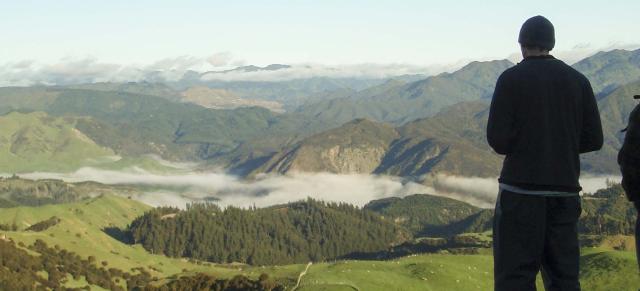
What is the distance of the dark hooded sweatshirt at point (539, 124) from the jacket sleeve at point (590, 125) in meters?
0.23

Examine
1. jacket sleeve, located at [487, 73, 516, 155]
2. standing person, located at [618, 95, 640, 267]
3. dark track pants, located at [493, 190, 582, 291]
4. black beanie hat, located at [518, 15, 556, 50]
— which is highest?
black beanie hat, located at [518, 15, 556, 50]

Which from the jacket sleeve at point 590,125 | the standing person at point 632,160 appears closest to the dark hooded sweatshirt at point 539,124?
the jacket sleeve at point 590,125

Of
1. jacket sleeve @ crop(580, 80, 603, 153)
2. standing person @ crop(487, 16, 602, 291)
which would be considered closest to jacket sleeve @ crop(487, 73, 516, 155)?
standing person @ crop(487, 16, 602, 291)

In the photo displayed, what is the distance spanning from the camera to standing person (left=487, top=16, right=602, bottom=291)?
11219 mm

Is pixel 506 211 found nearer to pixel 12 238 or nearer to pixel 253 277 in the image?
pixel 253 277

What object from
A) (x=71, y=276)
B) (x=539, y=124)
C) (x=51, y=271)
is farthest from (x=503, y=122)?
(x=71, y=276)

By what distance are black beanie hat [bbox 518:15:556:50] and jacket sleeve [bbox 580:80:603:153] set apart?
3.97 ft

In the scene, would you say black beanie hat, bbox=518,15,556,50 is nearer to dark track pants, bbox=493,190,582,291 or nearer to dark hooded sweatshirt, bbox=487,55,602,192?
dark hooded sweatshirt, bbox=487,55,602,192

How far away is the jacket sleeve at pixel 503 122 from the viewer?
11516mm

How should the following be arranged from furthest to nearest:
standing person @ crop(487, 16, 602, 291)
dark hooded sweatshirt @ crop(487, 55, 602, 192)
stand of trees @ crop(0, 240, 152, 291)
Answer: stand of trees @ crop(0, 240, 152, 291), dark hooded sweatshirt @ crop(487, 55, 602, 192), standing person @ crop(487, 16, 602, 291)

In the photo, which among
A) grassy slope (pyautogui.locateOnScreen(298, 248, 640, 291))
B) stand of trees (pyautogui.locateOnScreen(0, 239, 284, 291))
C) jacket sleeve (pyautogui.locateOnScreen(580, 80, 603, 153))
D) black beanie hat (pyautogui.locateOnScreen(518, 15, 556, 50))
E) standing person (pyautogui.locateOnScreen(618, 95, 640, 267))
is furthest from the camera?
stand of trees (pyautogui.locateOnScreen(0, 239, 284, 291))

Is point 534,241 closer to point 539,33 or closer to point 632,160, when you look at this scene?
point 632,160

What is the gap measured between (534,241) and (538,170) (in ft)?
4.29

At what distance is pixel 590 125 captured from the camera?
12141mm
